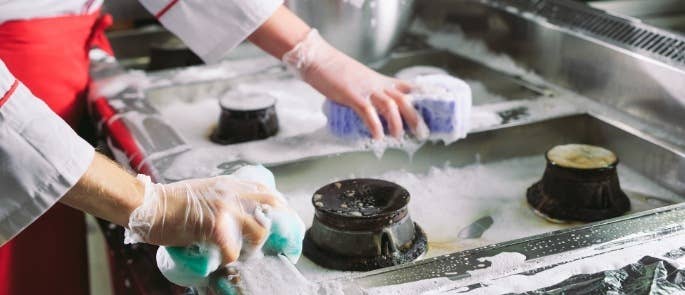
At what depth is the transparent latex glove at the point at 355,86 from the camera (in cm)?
165

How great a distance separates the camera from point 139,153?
158 centimetres

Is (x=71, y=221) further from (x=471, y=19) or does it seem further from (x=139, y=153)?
(x=471, y=19)

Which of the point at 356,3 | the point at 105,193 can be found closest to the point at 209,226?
the point at 105,193

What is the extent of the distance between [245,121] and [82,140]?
0.64m

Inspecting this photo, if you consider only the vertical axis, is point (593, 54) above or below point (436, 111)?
above

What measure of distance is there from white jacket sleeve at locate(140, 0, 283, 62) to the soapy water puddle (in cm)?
43

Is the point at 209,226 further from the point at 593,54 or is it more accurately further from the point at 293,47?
the point at 593,54

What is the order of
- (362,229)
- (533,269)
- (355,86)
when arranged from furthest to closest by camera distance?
1. (355,86)
2. (362,229)
3. (533,269)

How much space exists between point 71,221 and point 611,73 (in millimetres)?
1348

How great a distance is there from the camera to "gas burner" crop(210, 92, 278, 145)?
176 centimetres

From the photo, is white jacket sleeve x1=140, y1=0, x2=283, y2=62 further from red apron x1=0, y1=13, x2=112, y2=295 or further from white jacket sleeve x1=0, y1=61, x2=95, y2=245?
white jacket sleeve x1=0, y1=61, x2=95, y2=245

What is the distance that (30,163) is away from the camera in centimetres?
111

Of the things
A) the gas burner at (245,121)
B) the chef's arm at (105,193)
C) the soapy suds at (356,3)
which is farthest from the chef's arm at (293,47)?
the chef's arm at (105,193)

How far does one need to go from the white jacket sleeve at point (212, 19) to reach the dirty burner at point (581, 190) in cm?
74
